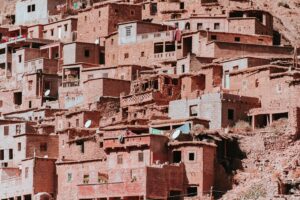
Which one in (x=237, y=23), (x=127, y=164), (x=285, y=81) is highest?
(x=237, y=23)

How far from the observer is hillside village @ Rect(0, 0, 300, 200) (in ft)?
166

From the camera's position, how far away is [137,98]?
59125 mm

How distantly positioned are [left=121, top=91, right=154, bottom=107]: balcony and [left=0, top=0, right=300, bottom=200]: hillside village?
0.05 metres

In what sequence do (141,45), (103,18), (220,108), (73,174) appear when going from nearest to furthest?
(73,174) → (220,108) → (141,45) → (103,18)

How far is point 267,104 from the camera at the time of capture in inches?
2148

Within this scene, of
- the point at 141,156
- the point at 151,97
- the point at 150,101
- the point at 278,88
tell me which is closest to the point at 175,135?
the point at 141,156

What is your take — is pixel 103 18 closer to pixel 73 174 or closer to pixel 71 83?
pixel 71 83

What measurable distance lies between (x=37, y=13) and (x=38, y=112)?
15101 millimetres

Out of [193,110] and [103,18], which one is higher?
[103,18]

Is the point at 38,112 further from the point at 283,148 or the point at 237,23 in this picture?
the point at 283,148

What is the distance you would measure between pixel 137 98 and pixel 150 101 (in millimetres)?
774

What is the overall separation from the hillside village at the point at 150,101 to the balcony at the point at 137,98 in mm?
54

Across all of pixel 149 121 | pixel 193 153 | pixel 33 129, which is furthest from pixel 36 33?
pixel 193 153

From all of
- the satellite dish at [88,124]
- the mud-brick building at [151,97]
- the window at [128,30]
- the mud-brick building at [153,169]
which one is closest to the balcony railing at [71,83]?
the window at [128,30]
